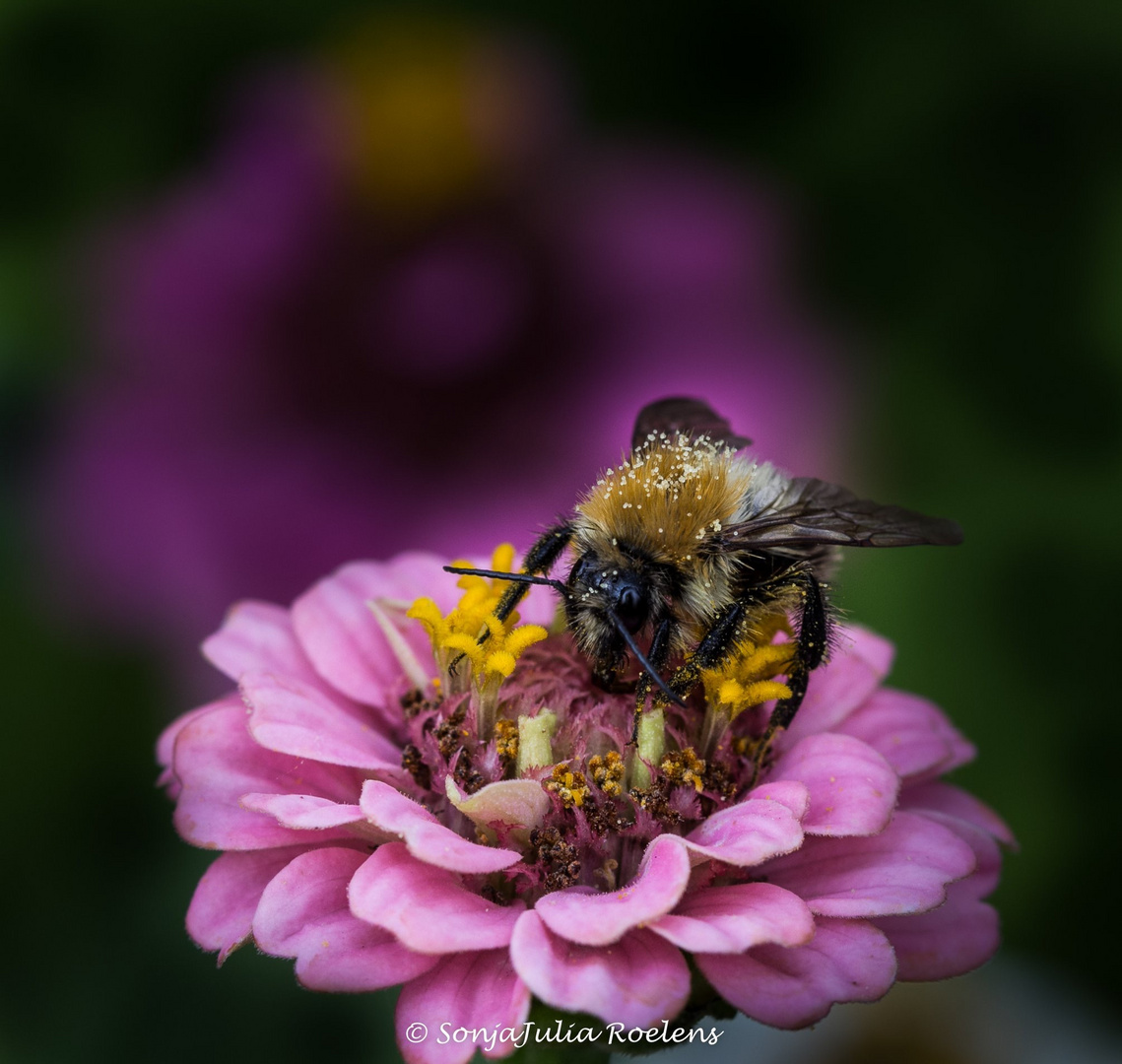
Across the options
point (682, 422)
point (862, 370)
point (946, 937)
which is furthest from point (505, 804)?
point (862, 370)

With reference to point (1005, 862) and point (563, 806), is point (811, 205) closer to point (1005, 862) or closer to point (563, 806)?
point (1005, 862)

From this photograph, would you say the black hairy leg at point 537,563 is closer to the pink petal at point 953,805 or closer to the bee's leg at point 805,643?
the bee's leg at point 805,643

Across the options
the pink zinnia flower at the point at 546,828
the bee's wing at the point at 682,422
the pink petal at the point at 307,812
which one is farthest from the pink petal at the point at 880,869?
the bee's wing at the point at 682,422

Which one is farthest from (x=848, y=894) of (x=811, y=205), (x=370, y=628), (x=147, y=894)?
(x=811, y=205)

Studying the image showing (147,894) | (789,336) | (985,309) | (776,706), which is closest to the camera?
(776,706)

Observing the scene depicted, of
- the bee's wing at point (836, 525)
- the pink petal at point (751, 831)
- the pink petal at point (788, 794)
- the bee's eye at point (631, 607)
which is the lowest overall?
the pink petal at point (751, 831)

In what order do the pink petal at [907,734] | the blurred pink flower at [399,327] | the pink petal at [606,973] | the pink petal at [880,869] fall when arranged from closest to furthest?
the pink petal at [606,973] < the pink petal at [880,869] < the pink petal at [907,734] < the blurred pink flower at [399,327]

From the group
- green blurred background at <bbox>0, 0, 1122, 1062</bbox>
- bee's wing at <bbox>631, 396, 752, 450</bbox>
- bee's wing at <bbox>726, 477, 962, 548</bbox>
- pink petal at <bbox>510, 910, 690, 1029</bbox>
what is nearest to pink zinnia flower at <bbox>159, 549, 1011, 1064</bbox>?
pink petal at <bbox>510, 910, 690, 1029</bbox>
